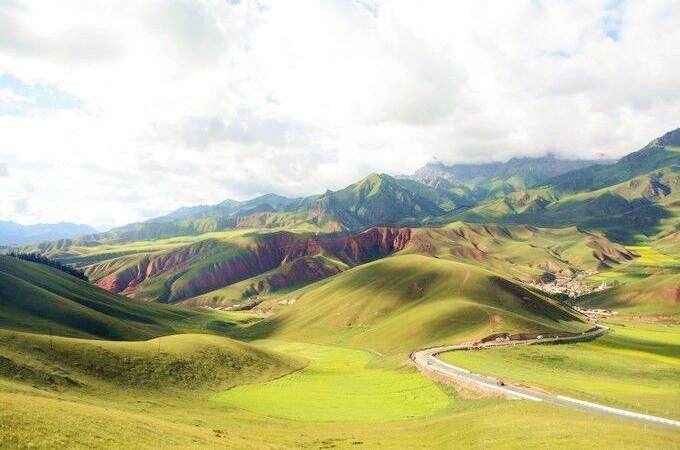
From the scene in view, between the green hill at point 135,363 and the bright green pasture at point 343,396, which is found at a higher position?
the green hill at point 135,363

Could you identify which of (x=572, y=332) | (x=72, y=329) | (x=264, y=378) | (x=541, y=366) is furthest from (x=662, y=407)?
(x=72, y=329)

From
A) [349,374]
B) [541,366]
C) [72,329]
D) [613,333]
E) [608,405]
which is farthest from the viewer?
[613,333]

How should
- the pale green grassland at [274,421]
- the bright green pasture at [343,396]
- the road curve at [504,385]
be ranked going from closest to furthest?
1. the pale green grassland at [274,421]
2. the road curve at [504,385]
3. the bright green pasture at [343,396]

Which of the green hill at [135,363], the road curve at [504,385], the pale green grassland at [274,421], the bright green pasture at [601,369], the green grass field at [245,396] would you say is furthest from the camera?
the green hill at [135,363]

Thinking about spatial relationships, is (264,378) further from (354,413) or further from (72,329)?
(72,329)

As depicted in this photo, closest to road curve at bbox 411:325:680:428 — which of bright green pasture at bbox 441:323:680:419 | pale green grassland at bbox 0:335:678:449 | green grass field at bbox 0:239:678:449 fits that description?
bright green pasture at bbox 441:323:680:419

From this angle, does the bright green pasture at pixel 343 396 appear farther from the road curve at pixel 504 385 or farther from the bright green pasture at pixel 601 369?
the bright green pasture at pixel 601 369

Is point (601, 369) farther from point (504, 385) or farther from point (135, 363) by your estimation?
point (135, 363)

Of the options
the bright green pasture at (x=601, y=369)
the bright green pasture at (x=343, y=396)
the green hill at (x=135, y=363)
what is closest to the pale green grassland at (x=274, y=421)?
the bright green pasture at (x=343, y=396)
